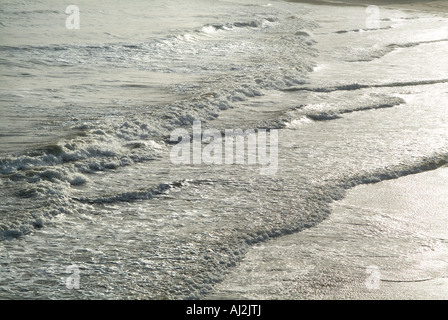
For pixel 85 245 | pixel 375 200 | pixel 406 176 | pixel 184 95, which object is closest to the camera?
pixel 85 245

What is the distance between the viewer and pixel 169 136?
234 inches

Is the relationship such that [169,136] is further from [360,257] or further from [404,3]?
[404,3]

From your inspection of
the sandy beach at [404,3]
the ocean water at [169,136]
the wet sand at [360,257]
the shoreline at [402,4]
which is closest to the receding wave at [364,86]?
the ocean water at [169,136]

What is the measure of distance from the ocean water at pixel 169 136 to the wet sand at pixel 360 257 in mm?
167

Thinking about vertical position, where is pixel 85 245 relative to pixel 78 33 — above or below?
below

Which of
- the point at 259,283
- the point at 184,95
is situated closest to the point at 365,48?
the point at 184,95

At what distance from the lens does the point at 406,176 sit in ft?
16.6

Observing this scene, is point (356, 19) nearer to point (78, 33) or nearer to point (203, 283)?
point (78, 33)

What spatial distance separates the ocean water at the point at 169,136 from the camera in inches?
142

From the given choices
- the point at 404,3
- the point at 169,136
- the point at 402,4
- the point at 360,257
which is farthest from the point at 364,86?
the point at 404,3

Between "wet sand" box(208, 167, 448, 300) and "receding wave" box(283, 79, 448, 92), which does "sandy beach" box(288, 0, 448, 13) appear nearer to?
"receding wave" box(283, 79, 448, 92)

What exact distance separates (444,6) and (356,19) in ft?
14.9

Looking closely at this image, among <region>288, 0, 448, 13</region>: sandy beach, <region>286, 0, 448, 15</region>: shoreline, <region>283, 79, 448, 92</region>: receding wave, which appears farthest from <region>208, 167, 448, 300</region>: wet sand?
<region>288, 0, 448, 13</region>: sandy beach
